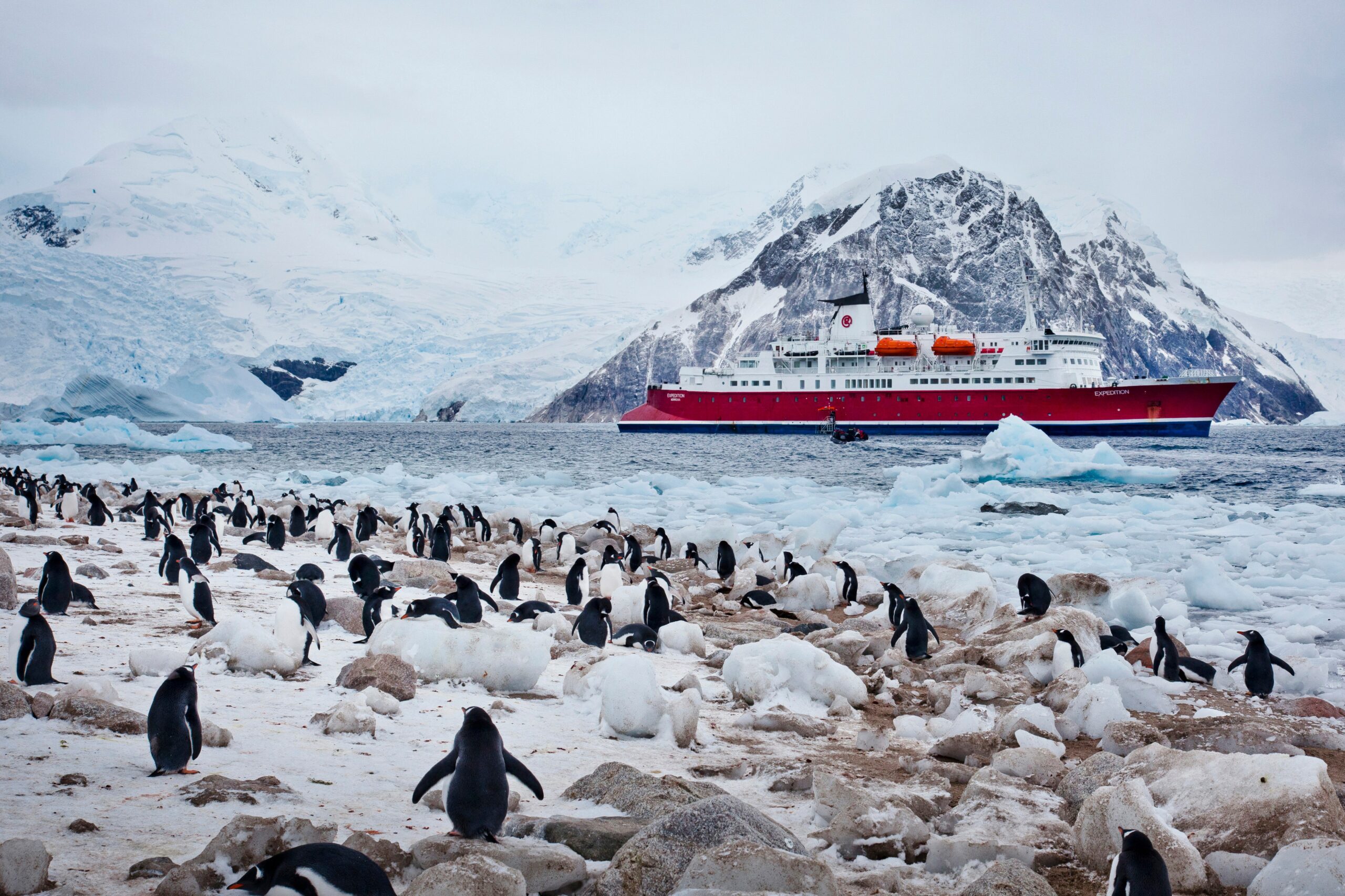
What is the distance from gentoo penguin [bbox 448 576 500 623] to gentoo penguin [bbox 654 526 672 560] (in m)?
5.30

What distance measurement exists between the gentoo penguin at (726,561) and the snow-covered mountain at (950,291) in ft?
302

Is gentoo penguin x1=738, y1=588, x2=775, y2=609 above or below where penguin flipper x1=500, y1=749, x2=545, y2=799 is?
below

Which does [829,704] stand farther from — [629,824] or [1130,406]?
[1130,406]

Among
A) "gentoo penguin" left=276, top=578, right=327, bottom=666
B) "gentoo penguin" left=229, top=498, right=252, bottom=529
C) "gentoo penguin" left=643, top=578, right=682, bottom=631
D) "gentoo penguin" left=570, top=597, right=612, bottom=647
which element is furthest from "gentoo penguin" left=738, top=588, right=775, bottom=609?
"gentoo penguin" left=229, top=498, right=252, bottom=529

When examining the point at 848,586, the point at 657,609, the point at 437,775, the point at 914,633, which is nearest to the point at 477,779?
the point at 437,775

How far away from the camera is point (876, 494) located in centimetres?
1838

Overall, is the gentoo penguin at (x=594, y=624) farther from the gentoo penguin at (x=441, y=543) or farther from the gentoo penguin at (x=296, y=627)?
the gentoo penguin at (x=441, y=543)

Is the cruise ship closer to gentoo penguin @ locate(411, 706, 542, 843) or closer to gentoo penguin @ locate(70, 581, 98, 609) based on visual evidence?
gentoo penguin @ locate(70, 581, 98, 609)

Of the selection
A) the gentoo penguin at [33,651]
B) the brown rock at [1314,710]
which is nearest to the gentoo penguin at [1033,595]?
the brown rock at [1314,710]

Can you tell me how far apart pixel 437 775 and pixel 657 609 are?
3.87 m

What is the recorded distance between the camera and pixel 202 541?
8.36 metres

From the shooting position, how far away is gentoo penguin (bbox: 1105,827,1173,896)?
92.3 inches

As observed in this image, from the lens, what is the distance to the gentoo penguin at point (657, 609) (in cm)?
660

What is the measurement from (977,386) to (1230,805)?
46452 mm
